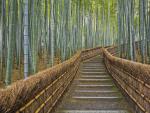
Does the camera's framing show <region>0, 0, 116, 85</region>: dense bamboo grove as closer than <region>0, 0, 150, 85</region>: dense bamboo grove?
No

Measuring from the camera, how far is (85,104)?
7.39 meters

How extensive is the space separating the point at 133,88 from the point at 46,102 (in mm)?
1934

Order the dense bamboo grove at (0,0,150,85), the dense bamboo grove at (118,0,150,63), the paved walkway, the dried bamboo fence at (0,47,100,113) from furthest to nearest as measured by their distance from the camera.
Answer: the dense bamboo grove at (118,0,150,63) < the dense bamboo grove at (0,0,150,85) < the paved walkway < the dried bamboo fence at (0,47,100,113)

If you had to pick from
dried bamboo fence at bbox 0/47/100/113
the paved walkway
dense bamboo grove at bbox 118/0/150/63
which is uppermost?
dense bamboo grove at bbox 118/0/150/63

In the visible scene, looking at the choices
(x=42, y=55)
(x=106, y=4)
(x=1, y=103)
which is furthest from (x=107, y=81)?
(x=106, y=4)

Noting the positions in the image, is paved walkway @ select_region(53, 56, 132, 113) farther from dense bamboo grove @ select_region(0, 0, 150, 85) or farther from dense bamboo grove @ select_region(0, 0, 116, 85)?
dense bamboo grove @ select_region(0, 0, 116, 85)

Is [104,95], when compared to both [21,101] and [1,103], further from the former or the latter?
[1,103]

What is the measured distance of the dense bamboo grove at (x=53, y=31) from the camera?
303 inches

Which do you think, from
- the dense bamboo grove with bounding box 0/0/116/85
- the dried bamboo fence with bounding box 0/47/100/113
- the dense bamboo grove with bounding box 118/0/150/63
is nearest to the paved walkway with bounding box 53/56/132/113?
the dried bamboo fence with bounding box 0/47/100/113

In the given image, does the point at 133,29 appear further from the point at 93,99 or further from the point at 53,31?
the point at 93,99

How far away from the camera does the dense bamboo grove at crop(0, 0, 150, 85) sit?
7.70 meters

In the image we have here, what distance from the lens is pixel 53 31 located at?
12133 mm

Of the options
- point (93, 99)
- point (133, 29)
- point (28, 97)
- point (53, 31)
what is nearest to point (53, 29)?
point (53, 31)

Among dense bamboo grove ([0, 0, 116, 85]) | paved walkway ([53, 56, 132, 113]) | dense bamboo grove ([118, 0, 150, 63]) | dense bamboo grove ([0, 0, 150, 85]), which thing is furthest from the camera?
dense bamboo grove ([0, 0, 116, 85])
